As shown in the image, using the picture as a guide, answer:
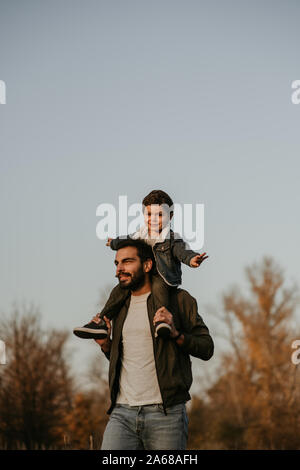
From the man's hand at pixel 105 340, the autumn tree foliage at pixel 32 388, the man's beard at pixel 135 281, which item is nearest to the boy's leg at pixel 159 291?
the man's beard at pixel 135 281

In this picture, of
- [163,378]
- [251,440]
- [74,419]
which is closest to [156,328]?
[163,378]

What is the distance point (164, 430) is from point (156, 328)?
2.59ft

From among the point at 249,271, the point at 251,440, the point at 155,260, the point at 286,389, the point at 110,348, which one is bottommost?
the point at 251,440

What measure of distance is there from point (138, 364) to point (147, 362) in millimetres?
78

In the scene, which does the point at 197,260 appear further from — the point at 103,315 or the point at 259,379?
the point at 259,379

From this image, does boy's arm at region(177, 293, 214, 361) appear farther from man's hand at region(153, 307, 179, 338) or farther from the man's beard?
the man's beard

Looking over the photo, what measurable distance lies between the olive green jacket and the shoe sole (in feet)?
0.39

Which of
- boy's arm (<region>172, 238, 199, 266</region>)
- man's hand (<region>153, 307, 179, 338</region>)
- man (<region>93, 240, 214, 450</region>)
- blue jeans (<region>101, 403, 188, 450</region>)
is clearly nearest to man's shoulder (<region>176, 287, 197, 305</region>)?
man (<region>93, 240, 214, 450</region>)

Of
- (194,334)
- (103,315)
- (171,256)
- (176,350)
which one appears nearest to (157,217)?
(171,256)

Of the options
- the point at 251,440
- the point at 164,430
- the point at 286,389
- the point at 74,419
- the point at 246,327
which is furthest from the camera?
the point at 246,327

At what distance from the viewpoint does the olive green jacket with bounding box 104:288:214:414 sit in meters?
4.76

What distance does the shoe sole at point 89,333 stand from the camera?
4.98 m

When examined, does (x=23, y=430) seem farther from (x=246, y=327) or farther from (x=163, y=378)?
(x=163, y=378)

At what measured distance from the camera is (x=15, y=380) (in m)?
28.1
